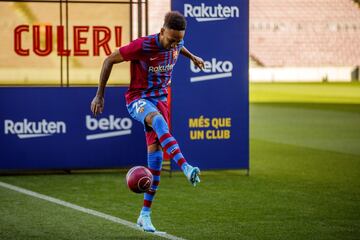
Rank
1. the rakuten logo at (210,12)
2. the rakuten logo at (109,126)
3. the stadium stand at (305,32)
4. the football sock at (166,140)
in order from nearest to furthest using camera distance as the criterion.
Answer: the football sock at (166,140) → the rakuten logo at (210,12) → the rakuten logo at (109,126) → the stadium stand at (305,32)

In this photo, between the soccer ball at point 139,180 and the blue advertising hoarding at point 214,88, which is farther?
the blue advertising hoarding at point 214,88

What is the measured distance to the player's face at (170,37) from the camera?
7848mm

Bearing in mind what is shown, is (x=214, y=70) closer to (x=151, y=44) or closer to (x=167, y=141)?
(x=151, y=44)

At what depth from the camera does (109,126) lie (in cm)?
1270

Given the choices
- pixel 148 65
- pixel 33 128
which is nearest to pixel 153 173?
pixel 148 65

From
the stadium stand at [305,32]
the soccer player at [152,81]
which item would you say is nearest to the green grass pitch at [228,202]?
the soccer player at [152,81]

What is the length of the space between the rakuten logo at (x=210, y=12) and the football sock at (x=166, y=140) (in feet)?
14.0

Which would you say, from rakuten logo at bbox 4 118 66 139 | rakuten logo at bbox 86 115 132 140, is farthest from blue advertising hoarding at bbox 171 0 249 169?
rakuten logo at bbox 4 118 66 139

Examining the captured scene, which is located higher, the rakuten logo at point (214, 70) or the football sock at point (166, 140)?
the rakuten logo at point (214, 70)

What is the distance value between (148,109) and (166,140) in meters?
Answer: 0.44

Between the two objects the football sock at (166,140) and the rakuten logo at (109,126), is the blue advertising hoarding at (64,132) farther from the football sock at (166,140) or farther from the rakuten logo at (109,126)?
the football sock at (166,140)

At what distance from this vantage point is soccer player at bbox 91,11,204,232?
Result: 7.88m

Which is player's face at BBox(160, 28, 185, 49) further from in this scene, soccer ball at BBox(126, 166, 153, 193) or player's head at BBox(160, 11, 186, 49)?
soccer ball at BBox(126, 166, 153, 193)

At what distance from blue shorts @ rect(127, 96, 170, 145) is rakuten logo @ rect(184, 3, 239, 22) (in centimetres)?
383
